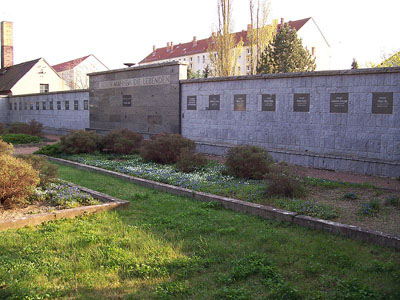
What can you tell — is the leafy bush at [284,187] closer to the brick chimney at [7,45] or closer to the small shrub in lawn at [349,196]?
the small shrub in lawn at [349,196]

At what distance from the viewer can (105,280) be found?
396 cm

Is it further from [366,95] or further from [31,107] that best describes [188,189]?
[31,107]

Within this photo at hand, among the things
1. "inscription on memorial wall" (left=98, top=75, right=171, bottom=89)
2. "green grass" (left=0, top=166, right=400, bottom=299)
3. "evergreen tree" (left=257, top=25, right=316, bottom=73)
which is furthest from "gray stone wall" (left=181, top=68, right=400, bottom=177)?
"evergreen tree" (left=257, top=25, right=316, bottom=73)

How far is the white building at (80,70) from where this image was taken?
54.2m

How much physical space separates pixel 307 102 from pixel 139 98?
9.19 m

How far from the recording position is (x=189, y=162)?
10398mm

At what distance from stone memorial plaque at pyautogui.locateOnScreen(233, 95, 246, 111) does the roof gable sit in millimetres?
33952

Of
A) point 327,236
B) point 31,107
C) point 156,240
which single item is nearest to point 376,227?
point 327,236

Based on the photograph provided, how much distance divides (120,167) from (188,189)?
12.1ft

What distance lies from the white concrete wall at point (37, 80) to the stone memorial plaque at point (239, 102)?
33895 mm

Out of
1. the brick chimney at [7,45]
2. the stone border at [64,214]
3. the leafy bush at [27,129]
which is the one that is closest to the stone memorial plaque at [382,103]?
the stone border at [64,214]

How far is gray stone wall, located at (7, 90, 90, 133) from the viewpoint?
24.5m

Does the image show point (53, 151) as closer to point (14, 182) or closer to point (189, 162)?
point (189, 162)

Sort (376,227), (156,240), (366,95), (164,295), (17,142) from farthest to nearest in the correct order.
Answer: (17,142), (366,95), (376,227), (156,240), (164,295)
